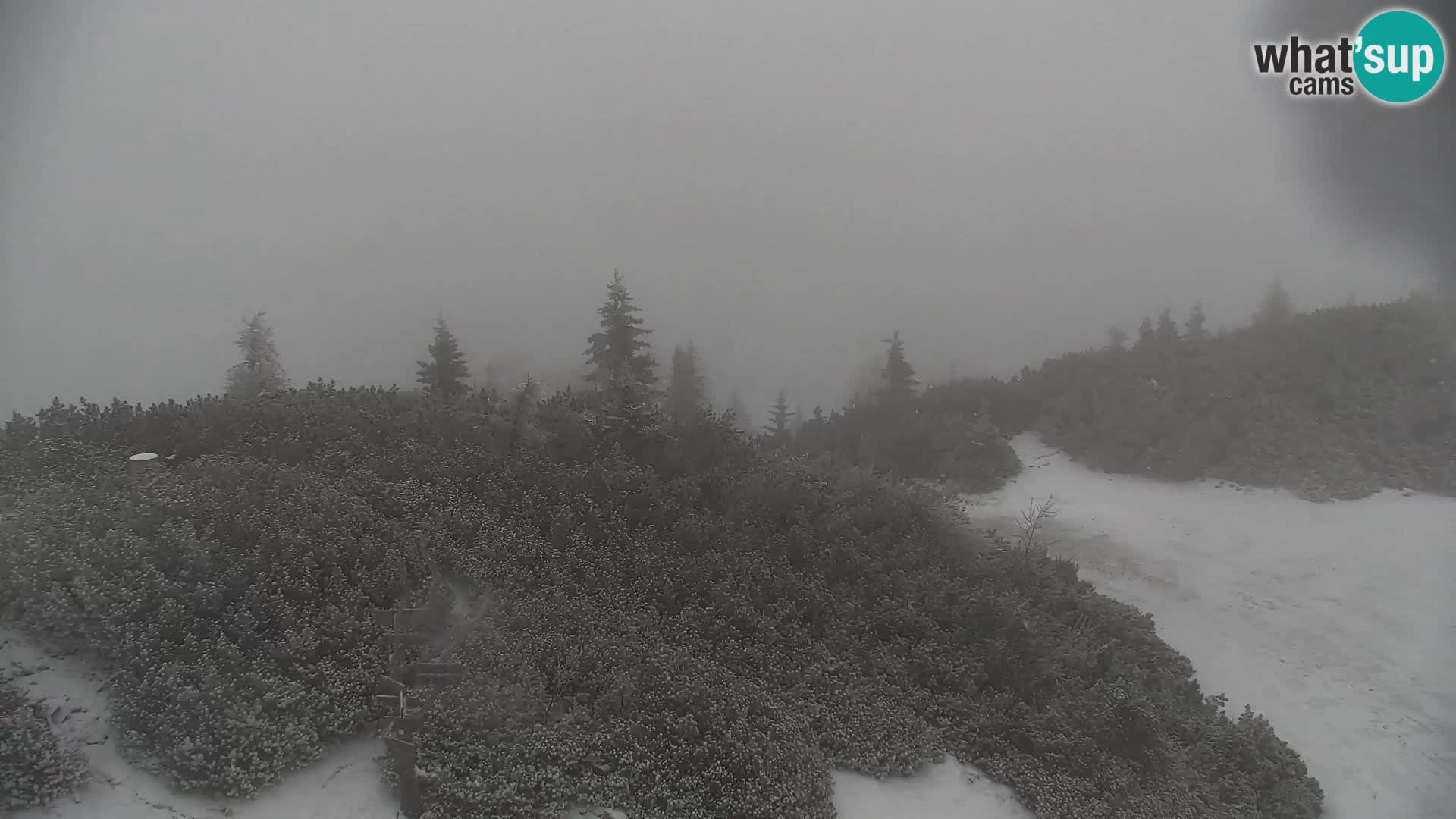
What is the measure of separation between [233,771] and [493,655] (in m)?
2.42

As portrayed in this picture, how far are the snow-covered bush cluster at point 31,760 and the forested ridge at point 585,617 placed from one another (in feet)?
0.37

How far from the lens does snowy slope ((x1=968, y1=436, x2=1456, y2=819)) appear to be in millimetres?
8578

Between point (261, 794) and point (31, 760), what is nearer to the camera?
point (31, 760)

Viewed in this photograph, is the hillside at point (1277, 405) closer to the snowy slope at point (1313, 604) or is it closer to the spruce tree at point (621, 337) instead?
the snowy slope at point (1313, 604)

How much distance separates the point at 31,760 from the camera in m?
5.25

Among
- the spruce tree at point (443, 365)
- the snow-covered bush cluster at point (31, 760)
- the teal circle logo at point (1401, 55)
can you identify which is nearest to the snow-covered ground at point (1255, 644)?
the snow-covered bush cluster at point (31, 760)

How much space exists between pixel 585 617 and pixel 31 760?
4.95 metres

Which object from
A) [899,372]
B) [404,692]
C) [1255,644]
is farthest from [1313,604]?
[404,692]

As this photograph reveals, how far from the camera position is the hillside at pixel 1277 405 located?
15203 mm

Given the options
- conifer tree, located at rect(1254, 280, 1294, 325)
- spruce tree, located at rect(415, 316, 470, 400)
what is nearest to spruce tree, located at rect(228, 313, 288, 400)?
spruce tree, located at rect(415, 316, 470, 400)

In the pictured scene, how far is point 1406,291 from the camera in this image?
17734mm

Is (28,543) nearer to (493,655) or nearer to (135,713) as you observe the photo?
(135,713)

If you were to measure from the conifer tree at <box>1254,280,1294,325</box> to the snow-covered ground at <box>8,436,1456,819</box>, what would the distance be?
33.3ft

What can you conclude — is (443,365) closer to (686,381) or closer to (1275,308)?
(686,381)
